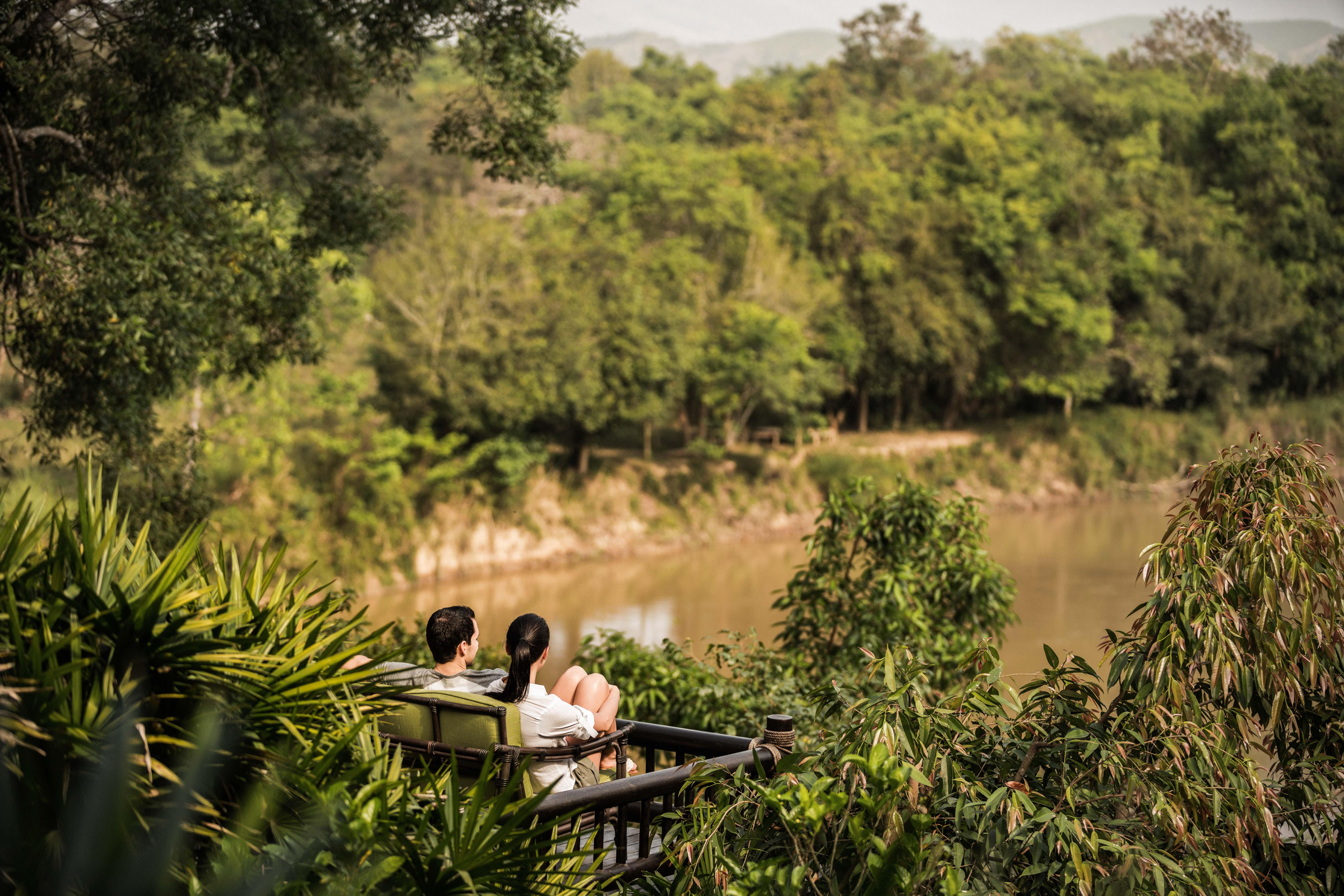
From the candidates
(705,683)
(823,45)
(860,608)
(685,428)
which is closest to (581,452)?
(685,428)

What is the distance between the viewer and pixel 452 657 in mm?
3938

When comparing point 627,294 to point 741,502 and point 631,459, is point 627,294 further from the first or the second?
point 741,502

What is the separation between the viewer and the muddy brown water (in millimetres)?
16625

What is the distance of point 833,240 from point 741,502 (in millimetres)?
9169

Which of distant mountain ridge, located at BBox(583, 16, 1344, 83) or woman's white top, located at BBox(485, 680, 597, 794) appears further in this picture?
distant mountain ridge, located at BBox(583, 16, 1344, 83)

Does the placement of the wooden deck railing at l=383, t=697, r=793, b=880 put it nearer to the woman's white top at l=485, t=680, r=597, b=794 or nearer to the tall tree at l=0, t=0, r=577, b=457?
the woman's white top at l=485, t=680, r=597, b=794

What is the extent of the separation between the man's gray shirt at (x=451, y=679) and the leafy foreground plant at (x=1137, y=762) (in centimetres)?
96

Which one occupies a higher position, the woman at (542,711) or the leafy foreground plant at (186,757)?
the leafy foreground plant at (186,757)

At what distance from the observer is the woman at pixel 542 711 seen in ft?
12.0

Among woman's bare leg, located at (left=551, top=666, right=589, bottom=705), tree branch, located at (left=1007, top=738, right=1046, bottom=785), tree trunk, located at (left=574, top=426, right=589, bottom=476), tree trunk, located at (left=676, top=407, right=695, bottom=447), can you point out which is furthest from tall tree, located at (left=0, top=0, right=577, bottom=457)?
tree trunk, located at (left=676, top=407, right=695, bottom=447)

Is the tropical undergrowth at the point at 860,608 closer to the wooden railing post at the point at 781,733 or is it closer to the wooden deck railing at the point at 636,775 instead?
the wooden deck railing at the point at 636,775

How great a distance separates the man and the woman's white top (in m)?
0.25

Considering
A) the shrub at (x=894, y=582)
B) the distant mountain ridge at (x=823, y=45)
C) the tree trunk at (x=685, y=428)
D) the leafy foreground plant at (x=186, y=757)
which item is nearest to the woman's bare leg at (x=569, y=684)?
the leafy foreground plant at (x=186, y=757)

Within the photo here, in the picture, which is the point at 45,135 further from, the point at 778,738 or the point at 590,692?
the point at 778,738
